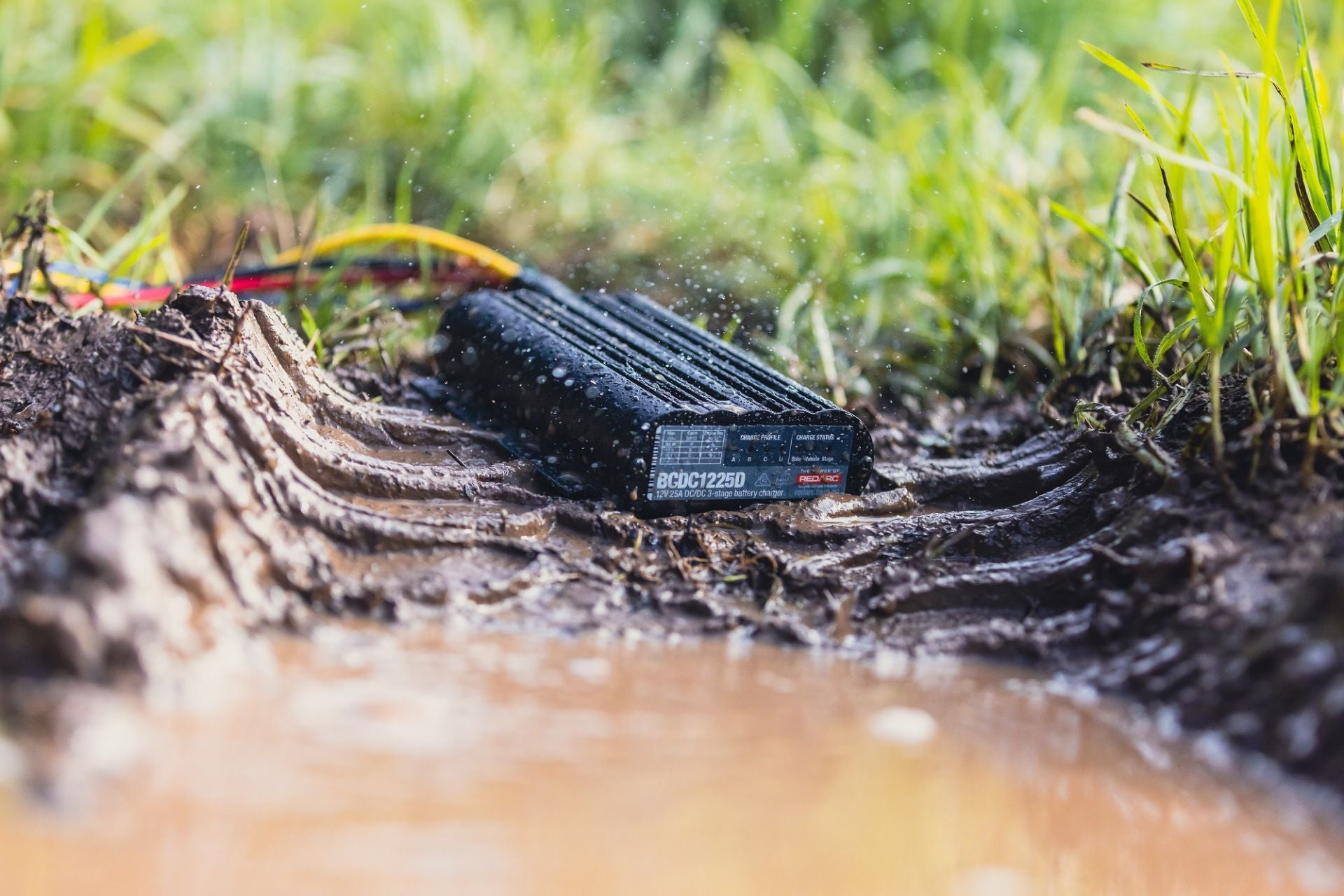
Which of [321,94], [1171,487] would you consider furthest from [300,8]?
[1171,487]

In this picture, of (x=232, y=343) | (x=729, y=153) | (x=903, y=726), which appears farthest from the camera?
(x=729, y=153)

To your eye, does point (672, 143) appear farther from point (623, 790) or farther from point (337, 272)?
point (623, 790)

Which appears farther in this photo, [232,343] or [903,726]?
[232,343]

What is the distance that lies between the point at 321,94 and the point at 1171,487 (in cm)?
429

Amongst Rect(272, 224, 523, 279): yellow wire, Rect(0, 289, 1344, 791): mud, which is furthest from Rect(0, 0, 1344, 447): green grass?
Rect(0, 289, 1344, 791): mud

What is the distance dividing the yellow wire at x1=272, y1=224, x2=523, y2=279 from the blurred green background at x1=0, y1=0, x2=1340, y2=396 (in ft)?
0.55

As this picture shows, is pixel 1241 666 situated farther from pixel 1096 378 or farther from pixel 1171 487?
pixel 1096 378

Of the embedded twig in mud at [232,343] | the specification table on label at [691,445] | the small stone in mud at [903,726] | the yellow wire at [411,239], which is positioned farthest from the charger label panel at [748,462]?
the yellow wire at [411,239]

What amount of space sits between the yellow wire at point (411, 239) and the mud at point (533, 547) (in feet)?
3.11

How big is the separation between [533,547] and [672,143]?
3.43 meters

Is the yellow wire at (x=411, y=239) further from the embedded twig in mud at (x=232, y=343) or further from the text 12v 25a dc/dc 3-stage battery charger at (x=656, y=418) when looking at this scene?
the embedded twig in mud at (x=232, y=343)

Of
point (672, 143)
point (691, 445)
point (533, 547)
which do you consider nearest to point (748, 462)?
point (691, 445)

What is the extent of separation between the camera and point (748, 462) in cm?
271

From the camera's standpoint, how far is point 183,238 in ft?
17.0
